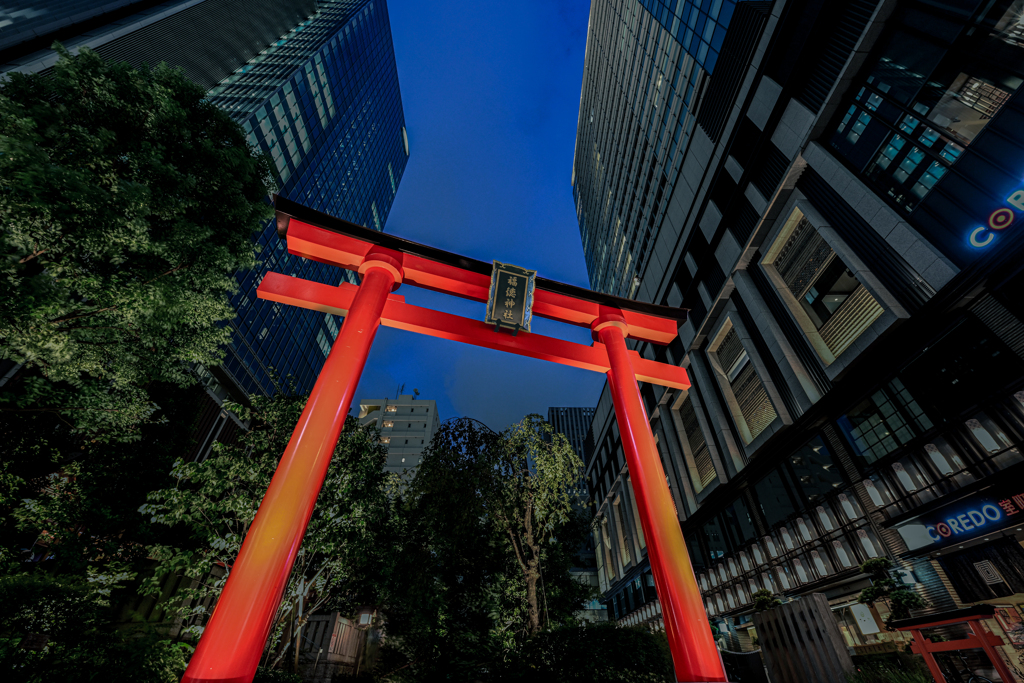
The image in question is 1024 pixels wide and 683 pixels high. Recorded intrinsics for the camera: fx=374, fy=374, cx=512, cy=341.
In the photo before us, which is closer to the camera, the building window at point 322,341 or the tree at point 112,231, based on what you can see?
the tree at point 112,231

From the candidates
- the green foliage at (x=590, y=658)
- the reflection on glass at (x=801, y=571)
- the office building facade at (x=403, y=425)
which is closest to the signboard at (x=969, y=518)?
the reflection on glass at (x=801, y=571)

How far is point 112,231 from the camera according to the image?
257 inches

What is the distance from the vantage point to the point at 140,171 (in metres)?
7.26

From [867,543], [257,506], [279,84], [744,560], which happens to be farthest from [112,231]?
[279,84]

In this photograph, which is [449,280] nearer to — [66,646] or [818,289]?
[66,646]

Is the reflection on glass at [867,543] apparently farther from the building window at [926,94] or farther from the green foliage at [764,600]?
the building window at [926,94]

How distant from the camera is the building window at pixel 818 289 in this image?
10.3 metres

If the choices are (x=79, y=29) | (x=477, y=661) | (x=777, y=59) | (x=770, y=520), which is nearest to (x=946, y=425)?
(x=770, y=520)

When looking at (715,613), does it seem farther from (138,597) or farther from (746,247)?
(138,597)

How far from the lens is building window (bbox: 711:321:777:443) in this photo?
14070 mm

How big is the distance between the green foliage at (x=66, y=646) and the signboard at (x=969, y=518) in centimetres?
1385

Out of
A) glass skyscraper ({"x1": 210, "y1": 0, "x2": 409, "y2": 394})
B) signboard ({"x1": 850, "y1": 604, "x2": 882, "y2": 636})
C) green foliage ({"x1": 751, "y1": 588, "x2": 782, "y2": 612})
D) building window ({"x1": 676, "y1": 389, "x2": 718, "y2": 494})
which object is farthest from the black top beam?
glass skyscraper ({"x1": 210, "y1": 0, "x2": 409, "y2": 394})

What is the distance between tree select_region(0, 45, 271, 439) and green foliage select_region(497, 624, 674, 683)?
9301 mm

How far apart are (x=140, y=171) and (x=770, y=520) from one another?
2000 centimetres
